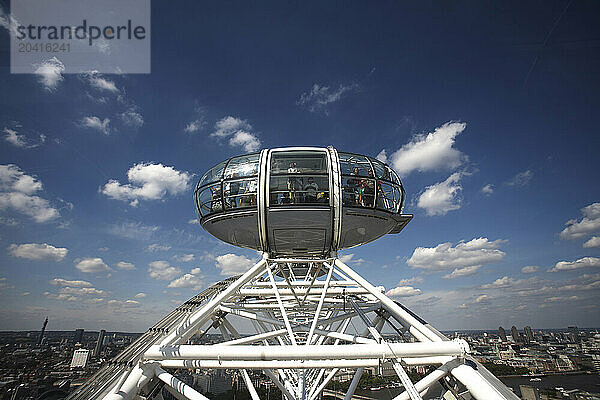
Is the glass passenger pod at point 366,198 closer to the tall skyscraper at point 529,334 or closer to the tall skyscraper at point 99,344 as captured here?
the tall skyscraper at point 99,344

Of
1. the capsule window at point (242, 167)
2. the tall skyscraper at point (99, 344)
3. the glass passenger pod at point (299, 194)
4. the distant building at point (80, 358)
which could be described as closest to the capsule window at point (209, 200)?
the capsule window at point (242, 167)

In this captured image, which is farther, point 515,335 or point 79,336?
point 515,335

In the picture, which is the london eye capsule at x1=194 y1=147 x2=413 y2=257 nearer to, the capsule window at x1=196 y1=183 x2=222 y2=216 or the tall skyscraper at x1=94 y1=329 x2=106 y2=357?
the capsule window at x1=196 y1=183 x2=222 y2=216

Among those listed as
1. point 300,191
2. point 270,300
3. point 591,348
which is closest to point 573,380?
point 591,348

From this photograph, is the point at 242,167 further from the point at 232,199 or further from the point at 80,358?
the point at 80,358

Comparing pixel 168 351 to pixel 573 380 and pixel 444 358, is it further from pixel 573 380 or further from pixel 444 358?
pixel 573 380

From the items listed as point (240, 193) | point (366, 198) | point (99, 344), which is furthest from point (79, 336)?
point (366, 198)
